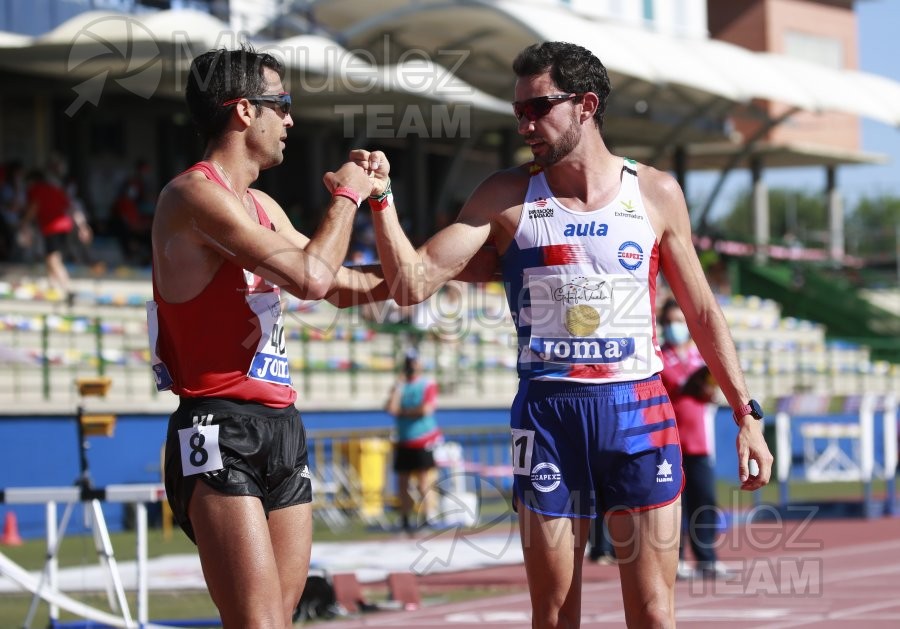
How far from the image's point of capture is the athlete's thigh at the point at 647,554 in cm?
511

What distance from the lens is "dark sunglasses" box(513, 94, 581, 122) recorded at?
5230 millimetres

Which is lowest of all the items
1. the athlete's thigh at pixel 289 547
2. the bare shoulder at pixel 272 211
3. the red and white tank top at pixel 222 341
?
the athlete's thigh at pixel 289 547

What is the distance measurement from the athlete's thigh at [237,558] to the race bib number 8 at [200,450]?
0.07m

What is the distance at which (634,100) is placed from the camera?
3244 cm

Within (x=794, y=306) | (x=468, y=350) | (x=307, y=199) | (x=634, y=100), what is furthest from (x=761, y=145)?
(x=468, y=350)

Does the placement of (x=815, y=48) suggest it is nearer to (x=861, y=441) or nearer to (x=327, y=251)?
(x=861, y=441)

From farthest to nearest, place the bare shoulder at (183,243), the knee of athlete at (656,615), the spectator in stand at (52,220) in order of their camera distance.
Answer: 1. the spectator in stand at (52,220)
2. the knee of athlete at (656,615)
3. the bare shoulder at (183,243)

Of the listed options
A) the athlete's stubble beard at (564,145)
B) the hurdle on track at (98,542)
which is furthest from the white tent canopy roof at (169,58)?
the athlete's stubble beard at (564,145)

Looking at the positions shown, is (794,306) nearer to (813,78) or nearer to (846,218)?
(813,78)

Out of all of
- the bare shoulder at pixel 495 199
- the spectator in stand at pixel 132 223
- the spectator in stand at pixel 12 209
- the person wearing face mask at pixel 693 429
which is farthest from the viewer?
the spectator in stand at pixel 132 223

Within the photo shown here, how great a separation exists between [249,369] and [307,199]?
84.4ft

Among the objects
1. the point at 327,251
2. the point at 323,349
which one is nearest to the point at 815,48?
the point at 323,349

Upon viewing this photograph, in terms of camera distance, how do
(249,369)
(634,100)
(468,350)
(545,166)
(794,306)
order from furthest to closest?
(794,306)
(634,100)
(468,350)
(545,166)
(249,369)

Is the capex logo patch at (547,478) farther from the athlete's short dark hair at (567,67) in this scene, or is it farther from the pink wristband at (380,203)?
the athlete's short dark hair at (567,67)
